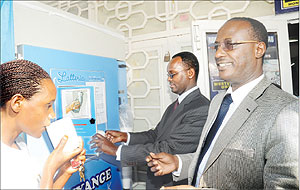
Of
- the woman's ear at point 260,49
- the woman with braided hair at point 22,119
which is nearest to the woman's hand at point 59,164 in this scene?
the woman with braided hair at point 22,119

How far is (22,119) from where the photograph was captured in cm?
35

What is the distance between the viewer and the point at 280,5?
3.55ft

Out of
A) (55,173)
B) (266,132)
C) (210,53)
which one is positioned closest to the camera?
(55,173)

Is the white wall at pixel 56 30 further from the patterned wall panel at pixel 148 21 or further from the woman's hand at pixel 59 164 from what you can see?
the woman's hand at pixel 59 164

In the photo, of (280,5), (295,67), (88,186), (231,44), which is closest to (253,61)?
(231,44)

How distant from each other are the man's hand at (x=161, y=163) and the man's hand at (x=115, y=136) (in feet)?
0.85

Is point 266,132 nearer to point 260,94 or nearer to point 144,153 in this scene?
point 260,94

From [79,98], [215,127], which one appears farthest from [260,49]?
[79,98]

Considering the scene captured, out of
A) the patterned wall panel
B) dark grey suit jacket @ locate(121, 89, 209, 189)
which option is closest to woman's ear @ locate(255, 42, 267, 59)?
dark grey suit jacket @ locate(121, 89, 209, 189)

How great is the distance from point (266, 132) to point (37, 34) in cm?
73

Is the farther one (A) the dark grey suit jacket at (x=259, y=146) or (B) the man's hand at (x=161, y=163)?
(B) the man's hand at (x=161, y=163)

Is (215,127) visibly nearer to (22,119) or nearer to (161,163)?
(161,163)

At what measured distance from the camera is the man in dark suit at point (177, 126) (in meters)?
0.77

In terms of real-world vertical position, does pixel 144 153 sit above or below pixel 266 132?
below
